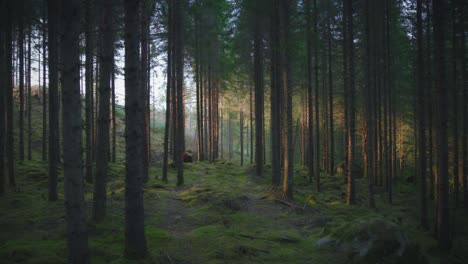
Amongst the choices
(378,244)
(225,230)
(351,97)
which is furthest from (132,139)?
(351,97)

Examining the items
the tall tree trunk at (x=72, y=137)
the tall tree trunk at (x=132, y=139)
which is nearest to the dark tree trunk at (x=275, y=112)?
the tall tree trunk at (x=132, y=139)

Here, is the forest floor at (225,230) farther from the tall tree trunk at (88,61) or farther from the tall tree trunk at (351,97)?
the tall tree trunk at (88,61)

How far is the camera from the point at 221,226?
8.23m

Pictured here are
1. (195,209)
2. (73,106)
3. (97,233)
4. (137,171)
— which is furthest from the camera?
(195,209)

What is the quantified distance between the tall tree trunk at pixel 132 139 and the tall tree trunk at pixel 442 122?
28.7ft

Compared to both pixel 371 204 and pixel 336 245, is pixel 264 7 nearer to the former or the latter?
pixel 371 204

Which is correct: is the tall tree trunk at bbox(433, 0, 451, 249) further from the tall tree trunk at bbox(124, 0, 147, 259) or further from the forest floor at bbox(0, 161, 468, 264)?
the tall tree trunk at bbox(124, 0, 147, 259)

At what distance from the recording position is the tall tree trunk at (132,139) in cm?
525

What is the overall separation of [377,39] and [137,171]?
50.2 feet

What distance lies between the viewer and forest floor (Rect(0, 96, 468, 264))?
5922mm

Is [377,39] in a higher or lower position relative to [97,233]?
higher

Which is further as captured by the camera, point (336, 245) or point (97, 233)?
point (97, 233)

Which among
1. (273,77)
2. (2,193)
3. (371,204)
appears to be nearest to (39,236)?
(2,193)

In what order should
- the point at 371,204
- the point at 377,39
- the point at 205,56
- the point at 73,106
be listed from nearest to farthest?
the point at 73,106 < the point at 371,204 < the point at 377,39 < the point at 205,56
